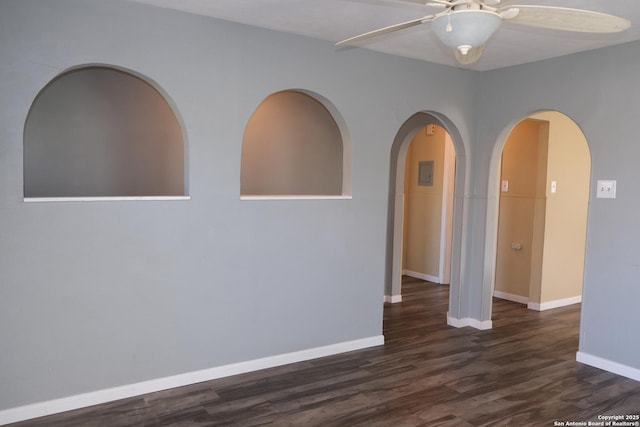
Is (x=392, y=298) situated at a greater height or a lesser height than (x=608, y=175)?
lesser

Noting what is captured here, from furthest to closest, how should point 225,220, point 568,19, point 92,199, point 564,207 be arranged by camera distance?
point 564,207, point 225,220, point 92,199, point 568,19

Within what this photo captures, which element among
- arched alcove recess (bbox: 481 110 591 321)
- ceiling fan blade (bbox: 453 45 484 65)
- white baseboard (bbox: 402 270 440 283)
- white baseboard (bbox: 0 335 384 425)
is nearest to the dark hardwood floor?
white baseboard (bbox: 0 335 384 425)

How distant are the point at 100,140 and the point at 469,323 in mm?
3653

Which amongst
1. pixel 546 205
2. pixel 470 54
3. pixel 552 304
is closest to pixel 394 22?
pixel 470 54

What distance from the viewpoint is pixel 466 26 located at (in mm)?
1830

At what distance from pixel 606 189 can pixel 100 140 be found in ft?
12.7

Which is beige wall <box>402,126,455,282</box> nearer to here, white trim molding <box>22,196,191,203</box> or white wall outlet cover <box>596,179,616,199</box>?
white wall outlet cover <box>596,179,616,199</box>

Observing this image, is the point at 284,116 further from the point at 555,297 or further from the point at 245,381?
the point at 555,297

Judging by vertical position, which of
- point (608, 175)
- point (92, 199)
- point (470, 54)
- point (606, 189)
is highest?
point (470, 54)

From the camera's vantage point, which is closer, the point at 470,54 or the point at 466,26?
the point at 466,26


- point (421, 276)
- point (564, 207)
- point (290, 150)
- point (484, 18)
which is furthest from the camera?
point (421, 276)

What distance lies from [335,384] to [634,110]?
111 inches

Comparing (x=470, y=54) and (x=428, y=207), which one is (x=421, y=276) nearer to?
(x=428, y=207)

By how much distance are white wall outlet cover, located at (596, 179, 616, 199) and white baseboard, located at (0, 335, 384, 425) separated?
202cm
